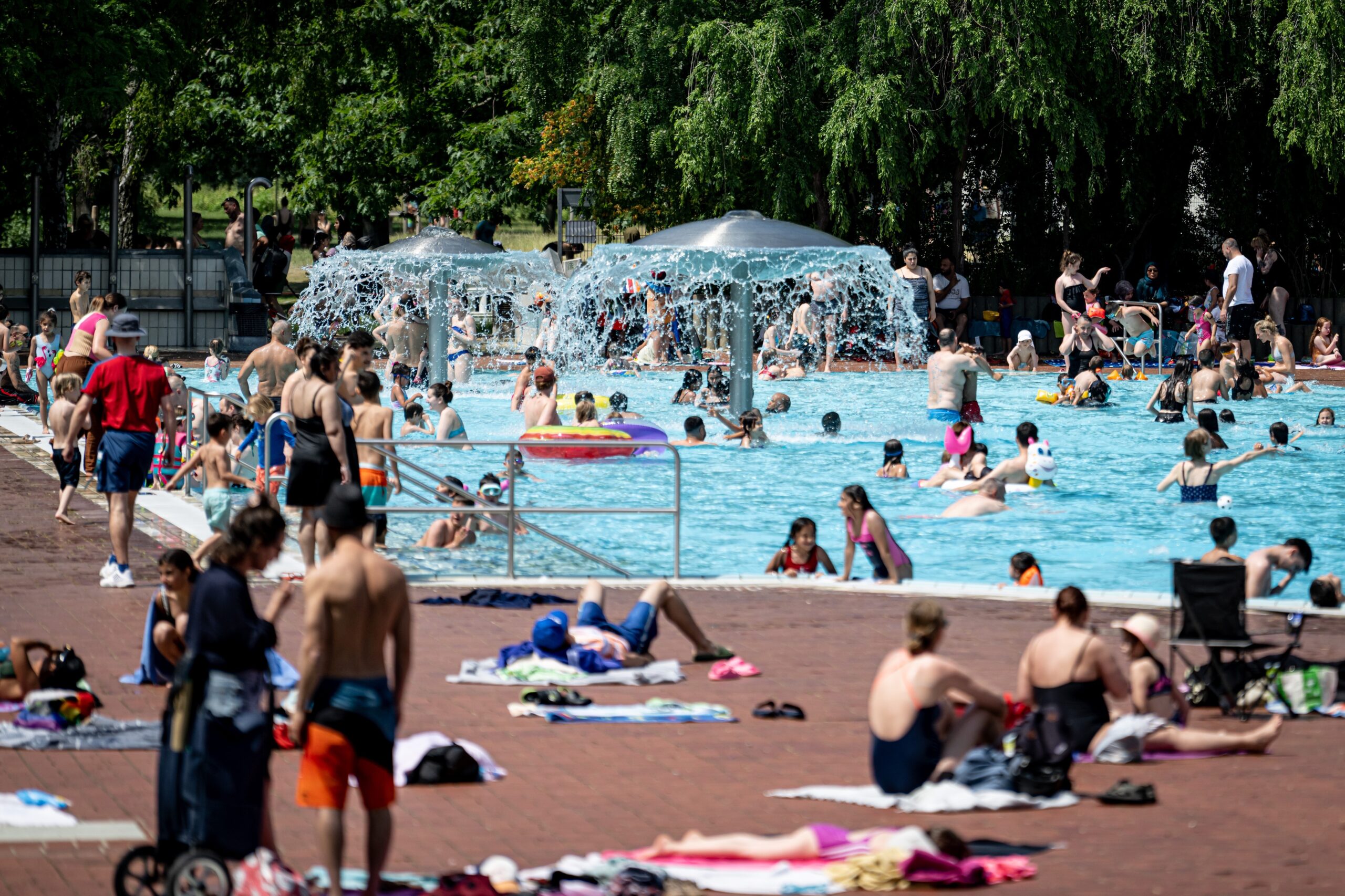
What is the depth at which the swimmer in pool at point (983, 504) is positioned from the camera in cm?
1830

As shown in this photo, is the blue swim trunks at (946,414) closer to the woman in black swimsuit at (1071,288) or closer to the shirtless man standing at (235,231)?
the woman in black swimsuit at (1071,288)

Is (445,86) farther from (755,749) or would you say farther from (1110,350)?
(755,749)

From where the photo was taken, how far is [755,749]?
876 cm

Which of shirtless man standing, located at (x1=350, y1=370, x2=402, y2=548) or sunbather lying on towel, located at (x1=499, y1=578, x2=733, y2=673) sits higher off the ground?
shirtless man standing, located at (x1=350, y1=370, x2=402, y2=548)

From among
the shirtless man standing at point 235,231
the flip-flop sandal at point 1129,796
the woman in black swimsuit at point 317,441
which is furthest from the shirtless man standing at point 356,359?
the shirtless man standing at point 235,231

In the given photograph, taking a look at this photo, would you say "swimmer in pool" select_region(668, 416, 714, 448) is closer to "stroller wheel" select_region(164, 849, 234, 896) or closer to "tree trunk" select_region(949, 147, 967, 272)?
"tree trunk" select_region(949, 147, 967, 272)

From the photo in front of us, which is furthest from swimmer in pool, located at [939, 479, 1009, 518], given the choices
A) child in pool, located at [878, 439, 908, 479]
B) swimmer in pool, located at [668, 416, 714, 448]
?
swimmer in pool, located at [668, 416, 714, 448]

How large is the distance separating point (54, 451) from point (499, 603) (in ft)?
19.3

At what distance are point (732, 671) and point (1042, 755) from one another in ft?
7.55

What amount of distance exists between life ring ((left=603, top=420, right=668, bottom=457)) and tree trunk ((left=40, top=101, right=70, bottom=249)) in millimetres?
17304

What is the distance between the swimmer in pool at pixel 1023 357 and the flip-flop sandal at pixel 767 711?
22.9 metres

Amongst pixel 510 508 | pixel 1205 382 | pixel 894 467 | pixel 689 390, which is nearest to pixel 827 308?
pixel 689 390

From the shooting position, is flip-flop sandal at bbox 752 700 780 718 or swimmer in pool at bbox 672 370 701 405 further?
swimmer in pool at bbox 672 370 701 405

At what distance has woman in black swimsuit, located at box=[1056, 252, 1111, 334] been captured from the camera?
31.1 m
